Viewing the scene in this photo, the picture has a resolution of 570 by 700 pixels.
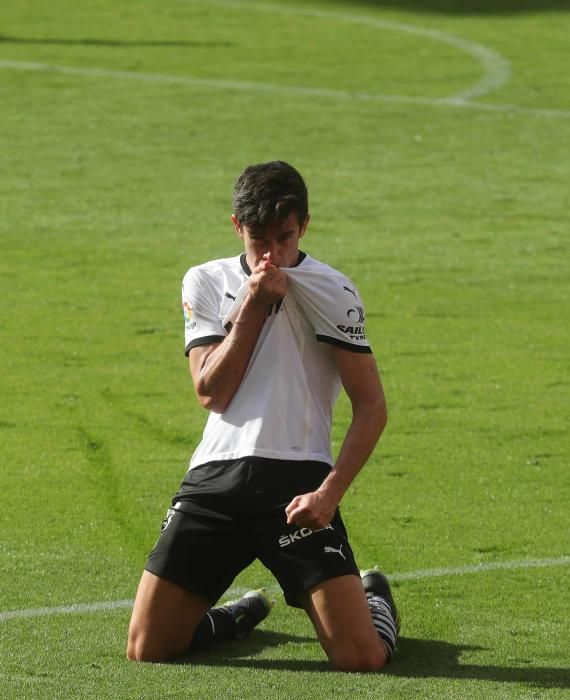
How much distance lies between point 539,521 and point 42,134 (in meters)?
11.1

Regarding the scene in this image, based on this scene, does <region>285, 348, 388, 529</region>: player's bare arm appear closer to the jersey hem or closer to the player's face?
the jersey hem

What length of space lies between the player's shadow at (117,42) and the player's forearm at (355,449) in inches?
681

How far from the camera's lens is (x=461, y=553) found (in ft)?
21.9

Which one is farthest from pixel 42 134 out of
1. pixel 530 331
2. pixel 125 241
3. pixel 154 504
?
pixel 154 504

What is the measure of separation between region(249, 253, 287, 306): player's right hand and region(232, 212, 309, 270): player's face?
0.10m

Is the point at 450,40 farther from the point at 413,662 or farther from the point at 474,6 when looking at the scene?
the point at 413,662

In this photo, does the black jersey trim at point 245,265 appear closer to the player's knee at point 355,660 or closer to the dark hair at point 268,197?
the dark hair at point 268,197

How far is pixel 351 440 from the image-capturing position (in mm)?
5156

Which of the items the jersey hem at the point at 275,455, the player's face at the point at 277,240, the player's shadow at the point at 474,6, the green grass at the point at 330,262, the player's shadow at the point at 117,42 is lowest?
the green grass at the point at 330,262

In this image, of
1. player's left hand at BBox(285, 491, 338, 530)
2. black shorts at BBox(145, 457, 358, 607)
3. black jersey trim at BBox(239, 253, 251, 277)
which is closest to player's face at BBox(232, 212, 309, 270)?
black jersey trim at BBox(239, 253, 251, 277)

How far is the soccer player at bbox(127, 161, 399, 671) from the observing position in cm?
515

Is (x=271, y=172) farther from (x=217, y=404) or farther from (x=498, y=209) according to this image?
(x=498, y=209)

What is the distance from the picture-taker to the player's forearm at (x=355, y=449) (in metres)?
5.05

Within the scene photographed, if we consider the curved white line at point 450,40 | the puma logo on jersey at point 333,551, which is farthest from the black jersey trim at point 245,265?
the curved white line at point 450,40
